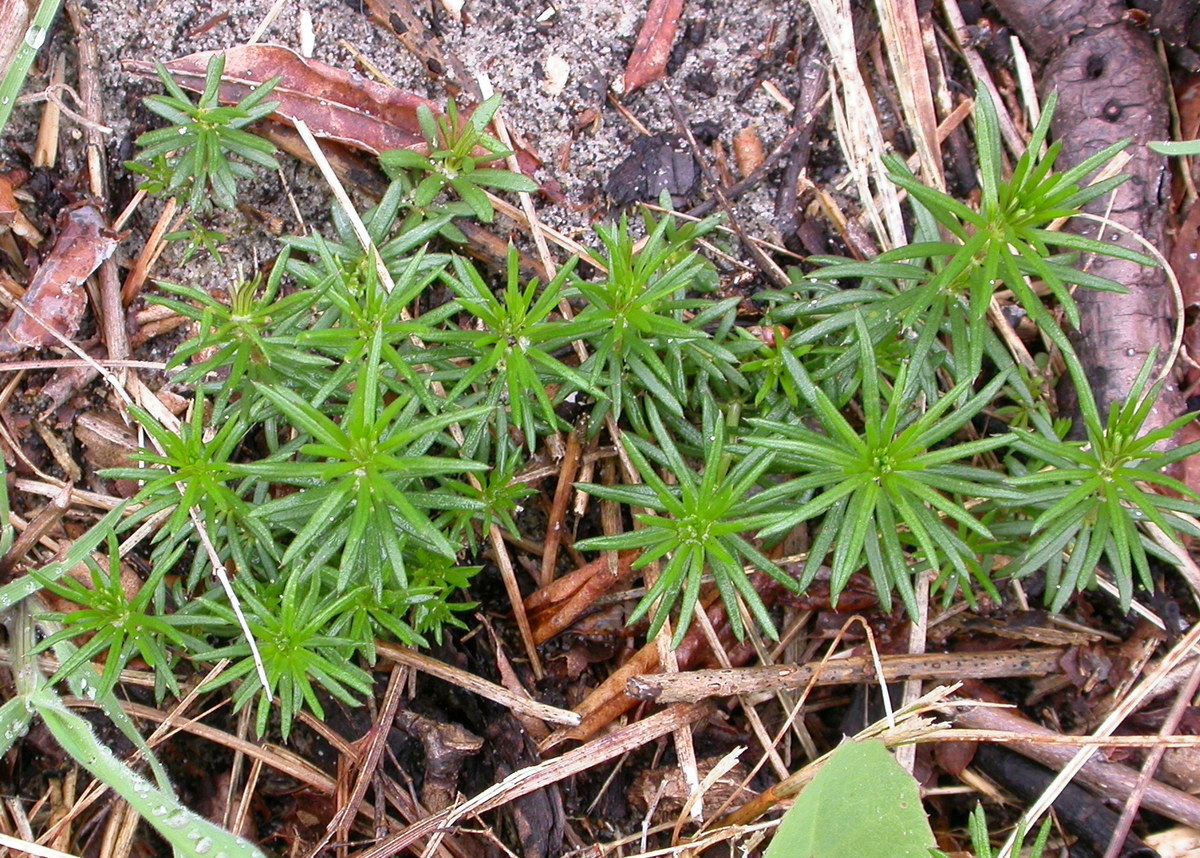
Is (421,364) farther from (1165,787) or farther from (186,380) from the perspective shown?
(1165,787)

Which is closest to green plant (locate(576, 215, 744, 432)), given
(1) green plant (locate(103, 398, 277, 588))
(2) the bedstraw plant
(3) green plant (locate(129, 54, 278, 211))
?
(2) the bedstraw plant

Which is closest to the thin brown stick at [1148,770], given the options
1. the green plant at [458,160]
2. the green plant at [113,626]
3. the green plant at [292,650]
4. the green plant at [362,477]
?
the green plant at [362,477]

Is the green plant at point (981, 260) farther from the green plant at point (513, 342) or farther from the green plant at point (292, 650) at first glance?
the green plant at point (292, 650)

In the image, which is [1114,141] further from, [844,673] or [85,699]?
[85,699]

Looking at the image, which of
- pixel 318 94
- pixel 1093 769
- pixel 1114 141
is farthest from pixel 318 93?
pixel 1093 769

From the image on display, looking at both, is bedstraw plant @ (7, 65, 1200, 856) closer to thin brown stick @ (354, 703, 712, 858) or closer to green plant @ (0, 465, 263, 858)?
green plant @ (0, 465, 263, 858)
